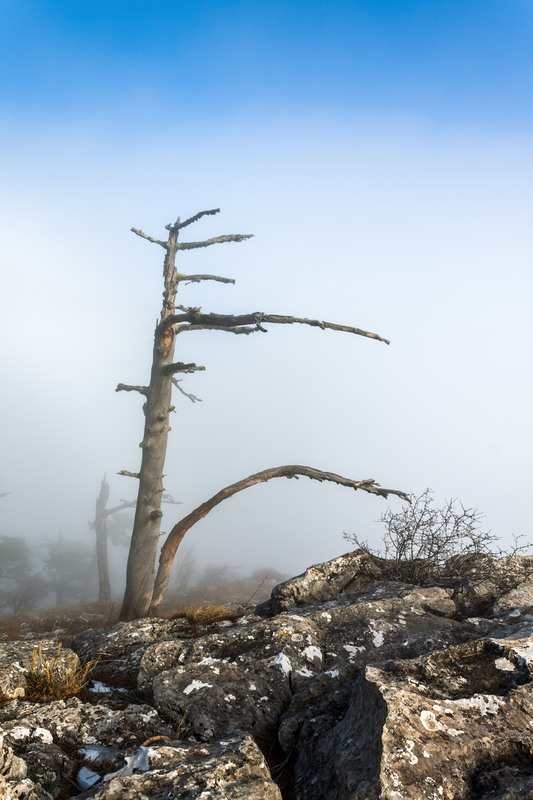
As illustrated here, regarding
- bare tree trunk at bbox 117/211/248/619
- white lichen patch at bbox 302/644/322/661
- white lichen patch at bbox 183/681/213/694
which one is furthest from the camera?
bare tree trunk at bbox 117/211/248/619

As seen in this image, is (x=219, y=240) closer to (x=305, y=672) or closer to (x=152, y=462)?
(x=152, y=462)

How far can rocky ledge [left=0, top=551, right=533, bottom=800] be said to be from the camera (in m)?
2.08

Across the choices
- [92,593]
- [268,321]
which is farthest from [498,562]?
[92,593]

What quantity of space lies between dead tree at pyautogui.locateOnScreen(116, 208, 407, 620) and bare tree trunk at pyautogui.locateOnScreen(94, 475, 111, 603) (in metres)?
14.9

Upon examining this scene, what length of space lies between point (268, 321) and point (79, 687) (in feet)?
21.5

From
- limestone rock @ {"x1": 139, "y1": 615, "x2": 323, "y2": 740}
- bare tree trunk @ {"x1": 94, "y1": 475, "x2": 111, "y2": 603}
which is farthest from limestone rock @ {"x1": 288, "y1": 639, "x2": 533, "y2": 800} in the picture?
bare tree trunk @ {"x1": 94, "y1": 475, "x2": 111, "y2": 603}

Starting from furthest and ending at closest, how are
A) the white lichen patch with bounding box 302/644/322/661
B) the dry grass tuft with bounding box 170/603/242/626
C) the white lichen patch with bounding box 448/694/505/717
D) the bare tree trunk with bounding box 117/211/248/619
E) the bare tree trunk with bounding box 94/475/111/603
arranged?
the bare tree trunk with bounding box 94/475/111/603 < the bare tree trunk with bounding box 117/211/248/619 < the dry grass tuft with bounding box 170/603/242/626 < the white lichen patch with bounding box 302/644/322/661 < the white lichen patch with bounding box 448/694/505/717

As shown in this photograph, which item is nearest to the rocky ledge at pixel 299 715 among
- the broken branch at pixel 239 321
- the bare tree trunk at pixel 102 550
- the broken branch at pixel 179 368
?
the broken branch at pixel 239 321

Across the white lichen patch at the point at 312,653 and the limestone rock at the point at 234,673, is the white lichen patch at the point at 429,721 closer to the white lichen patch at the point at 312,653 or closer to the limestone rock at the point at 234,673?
the limestone rock at the point at 234,673

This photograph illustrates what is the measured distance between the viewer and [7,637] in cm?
859

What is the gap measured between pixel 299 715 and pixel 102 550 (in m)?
26.2

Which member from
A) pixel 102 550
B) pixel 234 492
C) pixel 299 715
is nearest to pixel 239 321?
pixel 234 492

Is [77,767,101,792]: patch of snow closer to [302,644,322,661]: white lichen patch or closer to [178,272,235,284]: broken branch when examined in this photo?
[302,644,322,661]: white lichen patch

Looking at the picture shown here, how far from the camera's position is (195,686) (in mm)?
3527
